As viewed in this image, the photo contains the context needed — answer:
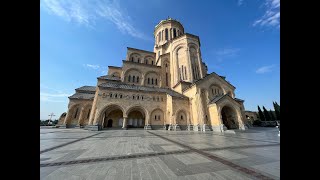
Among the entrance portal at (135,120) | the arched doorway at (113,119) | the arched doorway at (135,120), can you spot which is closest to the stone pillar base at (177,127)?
the arched doorway at (135,120)

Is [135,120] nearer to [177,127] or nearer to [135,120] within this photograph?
[135,120]

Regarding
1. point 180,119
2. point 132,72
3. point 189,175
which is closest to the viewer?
point 189,175

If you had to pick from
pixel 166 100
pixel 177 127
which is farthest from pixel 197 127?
pixel 166 100

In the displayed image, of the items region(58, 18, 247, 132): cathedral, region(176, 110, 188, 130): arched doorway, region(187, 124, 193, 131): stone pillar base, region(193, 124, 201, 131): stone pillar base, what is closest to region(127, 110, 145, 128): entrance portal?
region(58, 18, 247, 132): cathedral

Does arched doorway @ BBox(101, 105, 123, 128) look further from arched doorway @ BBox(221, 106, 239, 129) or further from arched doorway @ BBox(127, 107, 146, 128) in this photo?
arched doorway @ BBox(221, 106, 239, 129)

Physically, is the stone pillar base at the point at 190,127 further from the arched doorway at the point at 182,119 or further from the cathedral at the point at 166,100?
the arched doorway at the point at 182,119

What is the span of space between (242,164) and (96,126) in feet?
62.2

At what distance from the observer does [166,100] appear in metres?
24.7

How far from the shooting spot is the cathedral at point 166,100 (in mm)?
20969

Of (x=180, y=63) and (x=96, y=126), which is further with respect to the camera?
(x=180, y=63)

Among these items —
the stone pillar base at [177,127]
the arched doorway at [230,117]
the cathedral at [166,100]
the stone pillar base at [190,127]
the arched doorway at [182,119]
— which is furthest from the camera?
the arched doorway at [182,119]
